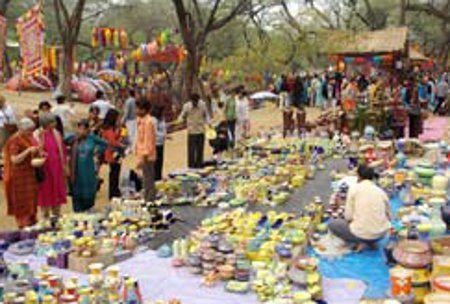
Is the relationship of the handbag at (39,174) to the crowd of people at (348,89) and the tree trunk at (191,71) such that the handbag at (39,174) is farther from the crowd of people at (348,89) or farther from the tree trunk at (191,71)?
the tree trunk at (191,71)

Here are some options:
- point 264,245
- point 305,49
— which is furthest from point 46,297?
point 305,49

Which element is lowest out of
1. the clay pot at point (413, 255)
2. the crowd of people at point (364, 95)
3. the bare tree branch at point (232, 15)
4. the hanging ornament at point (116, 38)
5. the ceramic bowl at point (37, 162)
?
the clay pot at point (413, 255)

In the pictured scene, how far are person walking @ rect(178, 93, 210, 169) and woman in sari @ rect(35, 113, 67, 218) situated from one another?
3.38 metres

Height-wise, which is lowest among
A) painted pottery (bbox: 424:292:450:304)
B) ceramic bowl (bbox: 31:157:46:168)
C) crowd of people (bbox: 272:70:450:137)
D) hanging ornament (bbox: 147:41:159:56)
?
painted pottery (bbox: 424:292:450:304)

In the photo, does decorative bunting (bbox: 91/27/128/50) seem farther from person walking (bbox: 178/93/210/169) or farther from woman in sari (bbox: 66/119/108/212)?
woman in sari (bbox: 66/119/108/212)

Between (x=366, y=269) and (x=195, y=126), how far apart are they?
5.35m

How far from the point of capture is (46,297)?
4887mm

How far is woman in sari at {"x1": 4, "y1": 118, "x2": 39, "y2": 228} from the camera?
23.4 feet

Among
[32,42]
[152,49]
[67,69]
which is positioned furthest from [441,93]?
[32,42]

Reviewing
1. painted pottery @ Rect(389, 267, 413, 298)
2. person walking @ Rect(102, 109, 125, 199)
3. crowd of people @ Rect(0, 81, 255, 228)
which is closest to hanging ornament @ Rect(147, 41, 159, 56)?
crowd of people @ Rect(0, 81, 255, 228)

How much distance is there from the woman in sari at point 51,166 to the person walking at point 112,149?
1.12 metres

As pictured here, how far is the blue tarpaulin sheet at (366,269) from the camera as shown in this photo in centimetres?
552

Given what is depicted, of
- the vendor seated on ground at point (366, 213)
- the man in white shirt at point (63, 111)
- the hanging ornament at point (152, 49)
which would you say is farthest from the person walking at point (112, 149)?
the hanging ornament at point (152, 49)

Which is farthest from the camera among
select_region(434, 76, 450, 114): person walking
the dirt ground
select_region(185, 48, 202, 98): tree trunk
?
select_region(434, 76, 450, 114): person walking
